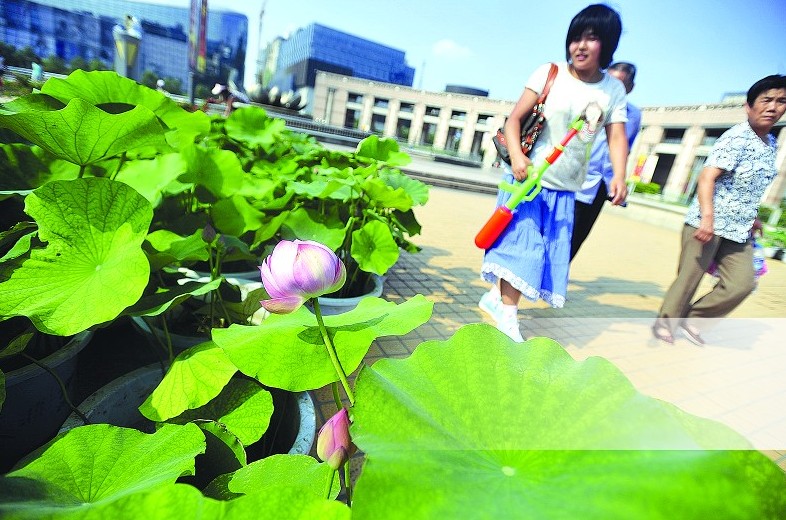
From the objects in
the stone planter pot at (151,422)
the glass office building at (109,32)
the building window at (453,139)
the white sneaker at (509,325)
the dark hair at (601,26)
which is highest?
the glass office building at (109,32)

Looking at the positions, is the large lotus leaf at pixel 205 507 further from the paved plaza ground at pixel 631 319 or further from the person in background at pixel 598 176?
the person in background at pixel 598 176

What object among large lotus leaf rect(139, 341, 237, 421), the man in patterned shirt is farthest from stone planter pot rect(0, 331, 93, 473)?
the man in patterned shirt

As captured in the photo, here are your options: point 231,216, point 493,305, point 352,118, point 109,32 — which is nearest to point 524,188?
point 493,305

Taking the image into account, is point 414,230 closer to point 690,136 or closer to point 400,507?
point 400,507

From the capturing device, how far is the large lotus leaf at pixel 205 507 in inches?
9.8

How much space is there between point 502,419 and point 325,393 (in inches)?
49.1

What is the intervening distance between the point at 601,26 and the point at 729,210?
1155 mm

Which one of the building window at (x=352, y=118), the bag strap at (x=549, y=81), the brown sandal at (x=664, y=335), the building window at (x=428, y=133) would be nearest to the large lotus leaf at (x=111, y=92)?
the brown sandal at (x=664, y=335)

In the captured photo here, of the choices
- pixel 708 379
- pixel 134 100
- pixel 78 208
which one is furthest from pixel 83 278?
pixel 708 379

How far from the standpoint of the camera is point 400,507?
0.23 metres

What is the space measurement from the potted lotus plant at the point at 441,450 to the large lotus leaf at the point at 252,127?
82.2 inches

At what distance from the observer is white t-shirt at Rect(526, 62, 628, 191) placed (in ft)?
5.42

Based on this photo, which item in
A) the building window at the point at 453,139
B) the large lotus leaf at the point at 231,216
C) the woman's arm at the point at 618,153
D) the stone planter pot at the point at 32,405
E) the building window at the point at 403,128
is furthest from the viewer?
the building window at the point at 403,128

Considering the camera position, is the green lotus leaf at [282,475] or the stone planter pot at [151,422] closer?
the green lotus leaf at [282,475]
